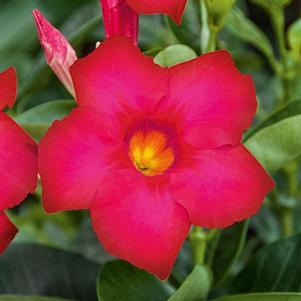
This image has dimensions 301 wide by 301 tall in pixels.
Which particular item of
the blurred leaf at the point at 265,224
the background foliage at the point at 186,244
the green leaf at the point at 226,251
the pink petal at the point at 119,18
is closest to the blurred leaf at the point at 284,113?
the background foliage at the point at 186,244

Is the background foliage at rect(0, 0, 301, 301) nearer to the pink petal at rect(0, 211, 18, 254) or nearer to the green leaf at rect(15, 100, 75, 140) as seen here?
the green leaf at rect(15, 100, 75, 140)

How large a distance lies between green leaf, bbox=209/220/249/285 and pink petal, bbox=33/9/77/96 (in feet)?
0.91

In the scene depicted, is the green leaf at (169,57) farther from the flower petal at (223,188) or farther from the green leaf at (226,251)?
Answer: the green leaf at (226,251)

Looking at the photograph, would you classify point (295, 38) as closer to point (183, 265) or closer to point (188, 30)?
point (188, 30)

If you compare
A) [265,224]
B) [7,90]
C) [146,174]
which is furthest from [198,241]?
[265,224]

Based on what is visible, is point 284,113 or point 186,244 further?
point 186,244

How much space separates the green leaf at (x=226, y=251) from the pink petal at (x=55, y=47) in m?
0.28

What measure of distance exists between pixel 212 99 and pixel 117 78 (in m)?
0.07

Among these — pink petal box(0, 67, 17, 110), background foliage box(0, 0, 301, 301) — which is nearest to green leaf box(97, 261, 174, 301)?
background foliage box(0, 0, 301, 301)

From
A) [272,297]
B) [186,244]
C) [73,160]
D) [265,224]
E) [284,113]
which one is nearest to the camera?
[73,160]

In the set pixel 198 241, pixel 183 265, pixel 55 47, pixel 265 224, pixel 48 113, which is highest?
pixel 55 47

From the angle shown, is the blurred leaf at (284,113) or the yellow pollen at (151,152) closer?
the yellow pollen at (151,152)

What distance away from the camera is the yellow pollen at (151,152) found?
63cm

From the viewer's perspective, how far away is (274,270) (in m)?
0.82
